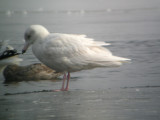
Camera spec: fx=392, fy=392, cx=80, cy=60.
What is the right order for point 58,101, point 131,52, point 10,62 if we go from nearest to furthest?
point 58,101, point 10,62, point 131,52

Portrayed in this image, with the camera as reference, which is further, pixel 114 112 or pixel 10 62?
pixel 10 62

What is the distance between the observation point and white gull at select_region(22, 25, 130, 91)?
6402 mm

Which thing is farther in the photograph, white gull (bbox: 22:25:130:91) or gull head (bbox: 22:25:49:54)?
gull head (bbox: 22:25:49:54)

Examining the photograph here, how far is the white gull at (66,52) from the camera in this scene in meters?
6.40

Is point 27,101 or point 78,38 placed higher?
point 78,38

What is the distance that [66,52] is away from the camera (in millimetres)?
6449

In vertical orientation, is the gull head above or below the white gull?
above

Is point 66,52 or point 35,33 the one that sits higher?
point 35,33

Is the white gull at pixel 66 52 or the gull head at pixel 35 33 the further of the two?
the gull head at pixel 35 33

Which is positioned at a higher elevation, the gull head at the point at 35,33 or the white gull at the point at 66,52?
the gull head at the point at 35,33

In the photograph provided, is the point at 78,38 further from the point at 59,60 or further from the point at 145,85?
the point at 145,85

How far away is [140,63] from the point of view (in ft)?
31.3

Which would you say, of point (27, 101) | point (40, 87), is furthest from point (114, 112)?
point (40, 87)

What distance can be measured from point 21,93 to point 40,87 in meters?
0.78
